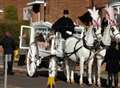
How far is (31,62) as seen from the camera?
24750 mm

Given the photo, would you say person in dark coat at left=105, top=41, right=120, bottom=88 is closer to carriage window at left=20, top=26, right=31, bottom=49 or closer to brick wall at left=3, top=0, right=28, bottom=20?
carriage window at left=20, top=26, right=31, bottom=49

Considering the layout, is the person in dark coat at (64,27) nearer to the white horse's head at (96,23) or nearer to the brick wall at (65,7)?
the white horse's head at (96,23)

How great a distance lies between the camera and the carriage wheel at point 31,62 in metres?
24.6

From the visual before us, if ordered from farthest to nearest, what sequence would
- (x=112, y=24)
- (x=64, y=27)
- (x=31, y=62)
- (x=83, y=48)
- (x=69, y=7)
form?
(x=69, y=7) < (x=31, y=62) < (x=64, y=27) < (x=83, y=48) < (x=112, y=24)

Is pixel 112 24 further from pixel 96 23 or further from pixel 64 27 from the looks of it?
pixel 64 27

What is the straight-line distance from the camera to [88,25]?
22.4 meters

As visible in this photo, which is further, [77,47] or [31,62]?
[31,62]

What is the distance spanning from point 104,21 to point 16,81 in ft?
15.1

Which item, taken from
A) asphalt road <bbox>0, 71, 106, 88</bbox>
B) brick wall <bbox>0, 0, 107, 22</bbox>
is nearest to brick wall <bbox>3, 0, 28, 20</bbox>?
brick wall <bbox>0, 0, 107, 22</bbox>

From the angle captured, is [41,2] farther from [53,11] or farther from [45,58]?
[45,58]

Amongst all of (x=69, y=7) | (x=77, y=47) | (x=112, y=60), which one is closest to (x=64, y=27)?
(x=77, y=47)

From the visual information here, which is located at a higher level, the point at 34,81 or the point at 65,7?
the point at 65,7

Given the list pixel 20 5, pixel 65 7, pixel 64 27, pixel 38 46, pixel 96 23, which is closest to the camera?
pixel 96 23

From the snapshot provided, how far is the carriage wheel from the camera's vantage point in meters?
24.6
